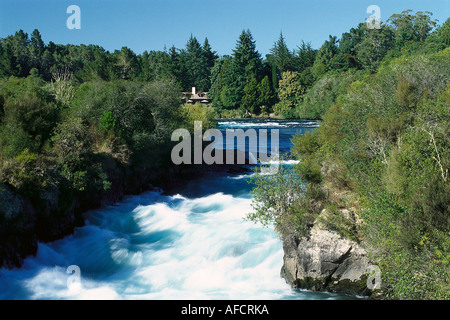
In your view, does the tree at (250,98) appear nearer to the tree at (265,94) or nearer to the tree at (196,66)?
the tree at (265,94)

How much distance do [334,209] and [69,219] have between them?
10930 millimetres

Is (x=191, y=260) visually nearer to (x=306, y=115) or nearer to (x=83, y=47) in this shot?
(x=306, y=115)

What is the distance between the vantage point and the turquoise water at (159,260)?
13.3 metres

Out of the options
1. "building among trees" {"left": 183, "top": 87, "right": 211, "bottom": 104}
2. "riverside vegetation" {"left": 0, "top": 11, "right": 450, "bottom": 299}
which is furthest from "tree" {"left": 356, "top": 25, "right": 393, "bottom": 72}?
"riverside vegetation" {"left": 0, "top": 11, "right": 450, "bottom": 299}

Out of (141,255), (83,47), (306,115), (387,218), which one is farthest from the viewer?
(83,47)

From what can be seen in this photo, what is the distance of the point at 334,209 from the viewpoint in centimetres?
1388

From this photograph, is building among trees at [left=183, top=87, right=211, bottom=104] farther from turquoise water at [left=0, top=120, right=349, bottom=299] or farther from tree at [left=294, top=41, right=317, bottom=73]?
turquoise water at [left=0, top=120, right=349, bottom=299]

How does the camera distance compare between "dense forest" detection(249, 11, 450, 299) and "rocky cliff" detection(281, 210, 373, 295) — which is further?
"rocky cliff" detection(281, 210, 373, 295)

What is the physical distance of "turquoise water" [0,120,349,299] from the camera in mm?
13297

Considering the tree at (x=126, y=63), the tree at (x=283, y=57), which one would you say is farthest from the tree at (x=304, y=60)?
the tree at (x=126, y=63)

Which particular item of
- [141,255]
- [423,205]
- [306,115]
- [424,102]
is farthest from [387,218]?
[306,115]

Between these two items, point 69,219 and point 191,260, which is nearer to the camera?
point 191,260

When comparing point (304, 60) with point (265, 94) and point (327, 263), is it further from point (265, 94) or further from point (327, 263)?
point (327, 263)
